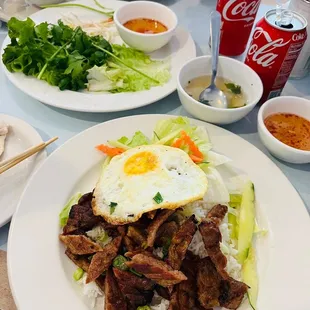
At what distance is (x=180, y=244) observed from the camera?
179cm

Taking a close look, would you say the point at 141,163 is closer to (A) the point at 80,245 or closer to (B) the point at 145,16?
(A) the point at 80,245

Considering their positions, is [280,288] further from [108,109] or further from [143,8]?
[143,8]

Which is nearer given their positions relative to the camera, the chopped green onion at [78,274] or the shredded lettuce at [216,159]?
the chopped green onion at [78,274]

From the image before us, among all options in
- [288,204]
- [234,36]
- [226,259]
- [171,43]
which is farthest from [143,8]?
[226,259]

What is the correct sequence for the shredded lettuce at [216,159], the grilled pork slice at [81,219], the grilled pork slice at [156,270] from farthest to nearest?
the shredded lettuce at [216,159], the grilled pork slice at [81,219], the grilled pork slice at [156,270]

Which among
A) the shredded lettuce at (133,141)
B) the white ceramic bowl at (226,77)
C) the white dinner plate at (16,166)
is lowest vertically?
the white dinner plate at (16,166)

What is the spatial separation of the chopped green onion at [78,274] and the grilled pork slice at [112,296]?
0.43 ft

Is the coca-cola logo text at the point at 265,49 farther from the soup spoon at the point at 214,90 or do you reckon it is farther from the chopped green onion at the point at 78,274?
the chopped green onion at the point at 78,274

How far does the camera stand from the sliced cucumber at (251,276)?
1776mm

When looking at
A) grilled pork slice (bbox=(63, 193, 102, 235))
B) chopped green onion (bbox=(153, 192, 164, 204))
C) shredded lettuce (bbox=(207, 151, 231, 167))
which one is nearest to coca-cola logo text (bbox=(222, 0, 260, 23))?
shredded lettuce (bbox=(207, 151, 231, 167))

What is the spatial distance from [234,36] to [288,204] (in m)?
1.53

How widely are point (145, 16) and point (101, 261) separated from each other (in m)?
2.18

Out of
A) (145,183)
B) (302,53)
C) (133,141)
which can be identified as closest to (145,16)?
(302,53)

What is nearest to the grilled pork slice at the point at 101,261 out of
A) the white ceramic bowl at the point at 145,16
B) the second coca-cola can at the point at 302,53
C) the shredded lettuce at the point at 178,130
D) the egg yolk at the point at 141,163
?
the egg yolk at the point at 141,163
